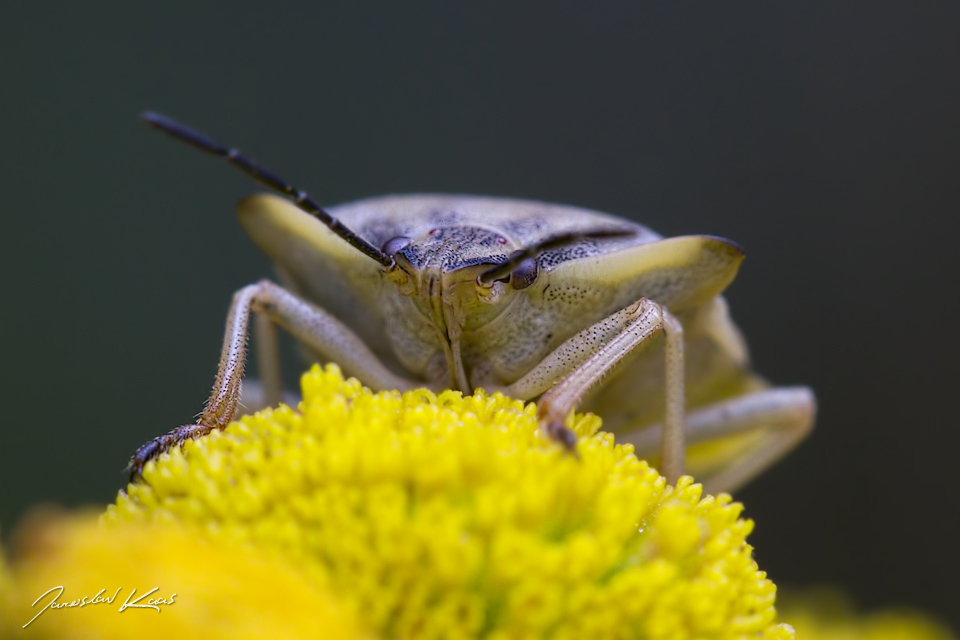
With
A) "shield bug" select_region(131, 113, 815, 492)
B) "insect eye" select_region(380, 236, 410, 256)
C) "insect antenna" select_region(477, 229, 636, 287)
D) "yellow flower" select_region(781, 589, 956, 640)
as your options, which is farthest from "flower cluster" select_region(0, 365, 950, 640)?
"yellow flower" select_region(781, 589, 956, 640)

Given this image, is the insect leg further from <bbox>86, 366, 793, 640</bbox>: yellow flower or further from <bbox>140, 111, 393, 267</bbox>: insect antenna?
<bbox>140, 111, 393, 267</bbox>: insect antenna

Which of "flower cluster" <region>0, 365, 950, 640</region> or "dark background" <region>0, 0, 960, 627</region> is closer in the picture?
"flower cluster" <region>0, 365, 950, 640</region>

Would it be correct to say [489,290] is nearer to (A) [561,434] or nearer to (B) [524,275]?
(B) [524,275]

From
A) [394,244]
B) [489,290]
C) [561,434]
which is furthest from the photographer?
[394,244]

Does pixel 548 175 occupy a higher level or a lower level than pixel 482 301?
higher

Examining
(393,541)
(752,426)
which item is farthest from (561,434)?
(752,426)

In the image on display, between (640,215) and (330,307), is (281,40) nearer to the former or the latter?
(640,215)

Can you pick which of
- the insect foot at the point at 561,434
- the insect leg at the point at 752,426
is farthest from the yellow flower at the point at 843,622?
the insect foot at the point at 561,434
